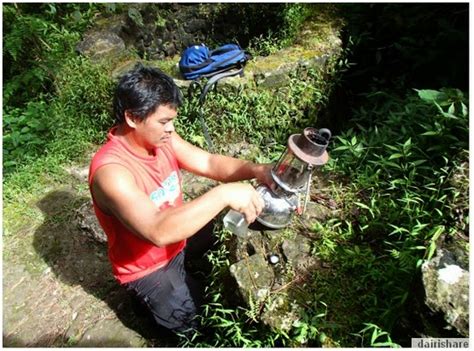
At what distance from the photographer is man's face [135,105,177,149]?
2168mm

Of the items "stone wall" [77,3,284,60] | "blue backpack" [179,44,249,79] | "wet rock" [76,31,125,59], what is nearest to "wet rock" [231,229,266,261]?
"blue backpack" [179,44,249,79]

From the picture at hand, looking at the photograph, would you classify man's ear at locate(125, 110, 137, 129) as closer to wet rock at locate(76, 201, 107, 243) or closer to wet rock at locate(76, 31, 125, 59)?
wet rock at locate(76, 201, 107, 243)

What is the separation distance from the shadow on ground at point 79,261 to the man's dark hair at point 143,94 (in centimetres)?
145

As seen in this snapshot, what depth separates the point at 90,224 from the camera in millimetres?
3609

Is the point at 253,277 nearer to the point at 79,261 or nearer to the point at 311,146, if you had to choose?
the point at 311,146

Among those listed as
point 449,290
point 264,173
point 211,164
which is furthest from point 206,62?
point 449,290

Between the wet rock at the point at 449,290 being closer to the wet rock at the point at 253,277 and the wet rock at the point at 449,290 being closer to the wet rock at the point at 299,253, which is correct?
the wet rock at the point at 299,253

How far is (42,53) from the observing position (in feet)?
15.9

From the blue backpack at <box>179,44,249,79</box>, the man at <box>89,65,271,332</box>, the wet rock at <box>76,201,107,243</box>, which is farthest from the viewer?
the blue backpack at <box>179,44,249,79</box>

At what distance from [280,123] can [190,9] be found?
244 centimetres

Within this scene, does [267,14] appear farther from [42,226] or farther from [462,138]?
[42,226]

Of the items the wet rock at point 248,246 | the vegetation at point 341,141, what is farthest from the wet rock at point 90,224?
the wet rock at point 248,246

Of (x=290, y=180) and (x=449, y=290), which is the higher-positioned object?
(x=290, y=180)

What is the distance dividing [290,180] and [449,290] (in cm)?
88
